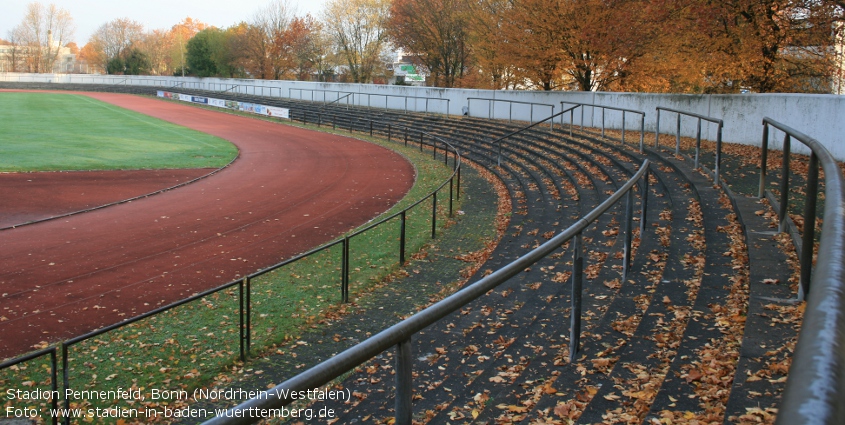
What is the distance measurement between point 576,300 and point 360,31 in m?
75.8

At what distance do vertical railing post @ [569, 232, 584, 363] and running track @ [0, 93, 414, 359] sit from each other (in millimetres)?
8113

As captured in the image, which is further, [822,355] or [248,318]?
[248,318]

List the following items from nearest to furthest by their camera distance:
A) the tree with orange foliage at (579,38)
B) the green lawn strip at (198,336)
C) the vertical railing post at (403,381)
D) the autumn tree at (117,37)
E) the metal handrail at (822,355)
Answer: the metal handrail at (822,355) → the vertical railing post at (403,381) → the green lawn strip at (198,336) → the tree with orange foliage at (579,38) → the autumn tree at (117,37)

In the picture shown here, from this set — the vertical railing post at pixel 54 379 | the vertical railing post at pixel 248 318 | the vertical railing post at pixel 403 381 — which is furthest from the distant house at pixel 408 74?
the vertical railing post at pixel 403 381

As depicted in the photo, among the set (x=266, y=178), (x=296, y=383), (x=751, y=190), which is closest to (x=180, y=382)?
(x=296, y=383)

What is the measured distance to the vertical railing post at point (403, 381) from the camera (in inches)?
117

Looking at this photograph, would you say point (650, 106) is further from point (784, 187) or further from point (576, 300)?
point (576, 300)

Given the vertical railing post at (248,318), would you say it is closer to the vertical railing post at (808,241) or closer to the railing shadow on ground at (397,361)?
the railing shadow on ground at (397,361)

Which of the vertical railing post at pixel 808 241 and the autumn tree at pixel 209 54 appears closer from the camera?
the vertical railing post at pixel 808 241

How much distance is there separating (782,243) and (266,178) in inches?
862

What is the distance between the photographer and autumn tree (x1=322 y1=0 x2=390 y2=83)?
3029 inches

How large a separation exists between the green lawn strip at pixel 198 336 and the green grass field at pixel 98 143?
1955cm

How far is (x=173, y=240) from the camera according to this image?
16.7m

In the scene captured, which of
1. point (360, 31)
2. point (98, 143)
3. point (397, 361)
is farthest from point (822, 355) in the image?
point (360, 31)
